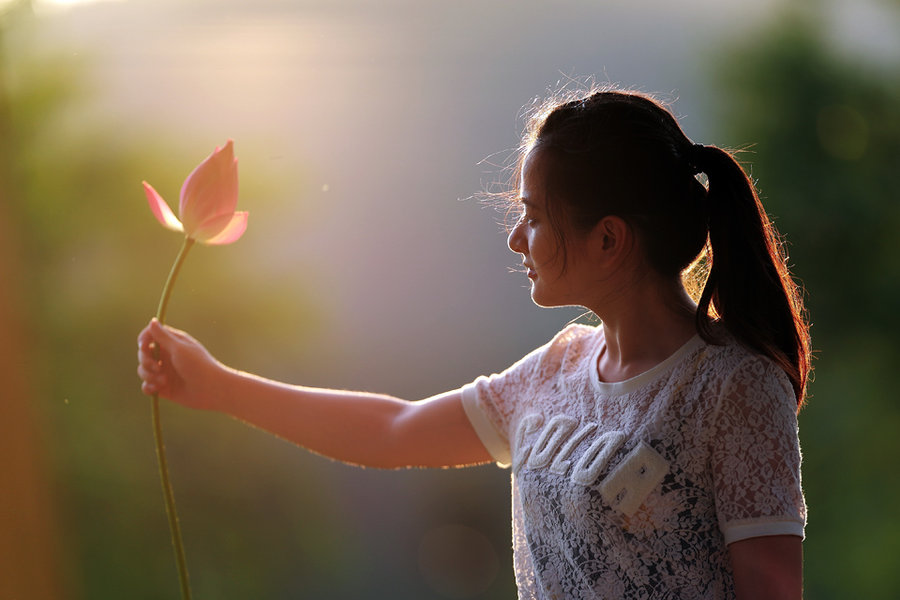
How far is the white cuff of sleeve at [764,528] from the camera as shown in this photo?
571mm

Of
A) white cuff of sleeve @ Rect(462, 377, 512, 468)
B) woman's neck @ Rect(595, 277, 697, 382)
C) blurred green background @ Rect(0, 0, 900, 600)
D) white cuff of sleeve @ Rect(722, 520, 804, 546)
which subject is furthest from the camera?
blurred green background @ Rect(0, 0, 900, 600)

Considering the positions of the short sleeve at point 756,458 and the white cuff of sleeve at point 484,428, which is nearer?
the short sleeve at point 756,458

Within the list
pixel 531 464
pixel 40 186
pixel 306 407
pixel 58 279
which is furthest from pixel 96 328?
pixel 531 464

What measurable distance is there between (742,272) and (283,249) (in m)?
0.68

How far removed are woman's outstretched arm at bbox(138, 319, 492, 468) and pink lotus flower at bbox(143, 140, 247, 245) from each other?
18 centimetres

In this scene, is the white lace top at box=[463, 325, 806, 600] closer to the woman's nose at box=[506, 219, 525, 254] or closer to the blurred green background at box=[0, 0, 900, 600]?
the woman's nose at box=[506, 219, 525, 254]

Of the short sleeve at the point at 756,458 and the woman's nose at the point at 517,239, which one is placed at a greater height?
the woman's nose at the point at 517,239

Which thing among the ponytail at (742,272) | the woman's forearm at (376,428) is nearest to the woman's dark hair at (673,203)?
the ponytail at (742,272)

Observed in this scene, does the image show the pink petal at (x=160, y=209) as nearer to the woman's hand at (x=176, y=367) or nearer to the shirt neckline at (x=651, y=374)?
the woman's hand at (x=176, y=367)

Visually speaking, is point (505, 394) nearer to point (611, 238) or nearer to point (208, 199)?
point (611, 238)

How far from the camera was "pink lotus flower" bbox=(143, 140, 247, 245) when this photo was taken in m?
0.59

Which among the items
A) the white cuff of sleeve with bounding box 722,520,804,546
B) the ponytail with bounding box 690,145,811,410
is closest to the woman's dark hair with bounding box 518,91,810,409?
the ponytail with bounding box 690,145,811,410

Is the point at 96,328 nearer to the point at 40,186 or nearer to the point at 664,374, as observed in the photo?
the point at 40,186

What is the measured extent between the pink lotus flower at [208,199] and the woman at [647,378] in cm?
12
